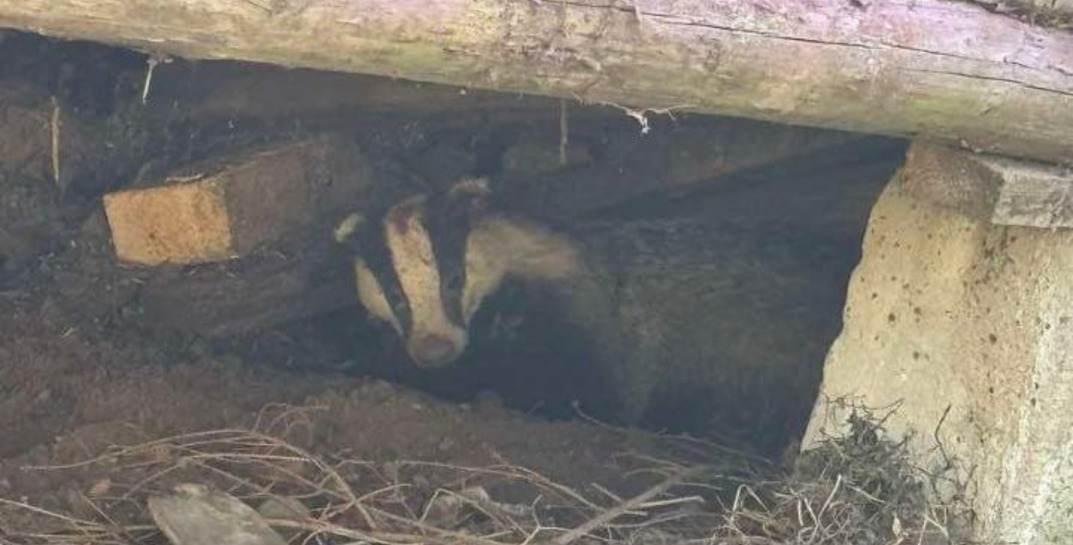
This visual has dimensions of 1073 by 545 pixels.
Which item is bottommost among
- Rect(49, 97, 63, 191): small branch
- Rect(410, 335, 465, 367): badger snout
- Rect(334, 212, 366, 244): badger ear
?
Rect(410, 335, 465, 367): badger snout

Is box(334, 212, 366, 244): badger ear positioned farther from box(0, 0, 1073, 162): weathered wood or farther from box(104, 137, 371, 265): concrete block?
box(0, 0, 1073, 162): weathered wood

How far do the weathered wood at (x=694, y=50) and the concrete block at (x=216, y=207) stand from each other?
784 millimetres

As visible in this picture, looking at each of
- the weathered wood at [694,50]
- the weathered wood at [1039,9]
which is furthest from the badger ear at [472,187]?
the weathered wood at [1039,9]

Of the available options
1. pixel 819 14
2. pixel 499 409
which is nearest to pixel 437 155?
pixel 499 409

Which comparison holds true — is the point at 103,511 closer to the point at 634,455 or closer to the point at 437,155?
the point at 634,455

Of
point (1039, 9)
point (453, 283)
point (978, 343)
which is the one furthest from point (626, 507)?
point (453, 283)

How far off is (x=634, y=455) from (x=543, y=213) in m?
1.01

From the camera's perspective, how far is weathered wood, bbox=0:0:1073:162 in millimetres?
1842

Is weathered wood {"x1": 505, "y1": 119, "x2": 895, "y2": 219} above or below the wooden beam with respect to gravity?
below

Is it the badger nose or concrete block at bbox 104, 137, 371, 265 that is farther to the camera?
the badger nose

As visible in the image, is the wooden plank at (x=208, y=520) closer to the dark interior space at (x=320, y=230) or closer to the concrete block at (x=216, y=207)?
the dark interior space at (x=320, y=230)

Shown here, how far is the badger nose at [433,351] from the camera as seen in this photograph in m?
3.53

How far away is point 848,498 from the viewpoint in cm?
255

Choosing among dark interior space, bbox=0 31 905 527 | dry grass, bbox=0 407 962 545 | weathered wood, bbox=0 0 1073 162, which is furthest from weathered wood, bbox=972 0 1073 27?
dry grass, bbox=0 407 962 545
